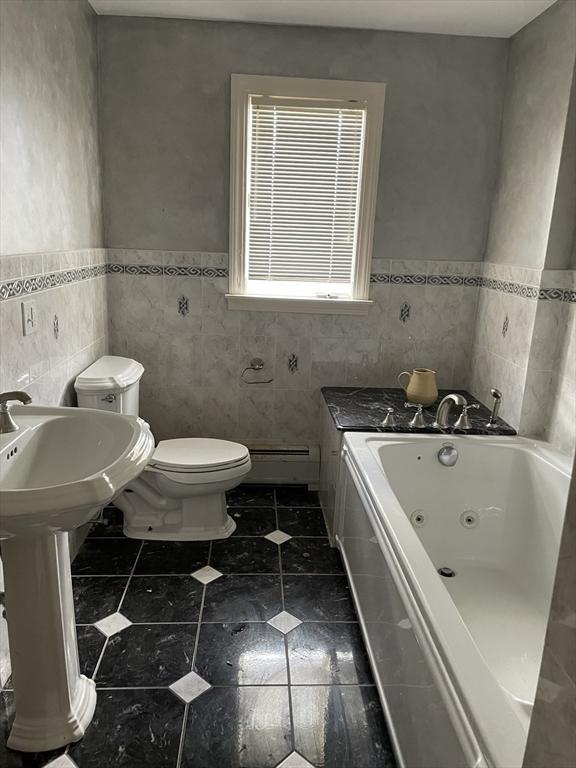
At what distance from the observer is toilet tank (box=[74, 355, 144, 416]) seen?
2.58m

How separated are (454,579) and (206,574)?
1.06 m

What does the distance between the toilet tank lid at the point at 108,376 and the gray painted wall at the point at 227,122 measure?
0.70 m

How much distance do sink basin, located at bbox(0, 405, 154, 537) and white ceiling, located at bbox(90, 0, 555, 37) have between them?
2.09m

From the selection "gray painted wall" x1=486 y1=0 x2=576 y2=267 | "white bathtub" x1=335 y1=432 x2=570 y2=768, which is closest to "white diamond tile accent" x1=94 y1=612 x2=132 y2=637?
"white bathtub" x1=335 y1=432 x2=570 y2=768

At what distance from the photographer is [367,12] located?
2.78 metres

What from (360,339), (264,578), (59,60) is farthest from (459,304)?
(59,60)

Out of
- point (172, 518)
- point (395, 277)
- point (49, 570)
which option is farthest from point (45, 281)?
point (395, 277)

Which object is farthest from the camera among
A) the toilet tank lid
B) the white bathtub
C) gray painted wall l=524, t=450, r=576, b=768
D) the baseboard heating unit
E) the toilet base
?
the baseboard heating unit

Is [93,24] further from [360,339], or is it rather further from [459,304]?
[459,304]

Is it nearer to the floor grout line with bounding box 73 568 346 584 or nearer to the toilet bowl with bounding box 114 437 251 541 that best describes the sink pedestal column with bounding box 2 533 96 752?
the floor grout line with bounding box 73 568 346 584

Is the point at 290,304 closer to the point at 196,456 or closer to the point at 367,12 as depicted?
the point at 196,456

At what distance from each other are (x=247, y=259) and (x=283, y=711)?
2212 mm

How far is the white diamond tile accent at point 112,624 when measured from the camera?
2.22m

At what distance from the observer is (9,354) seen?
197 cm
